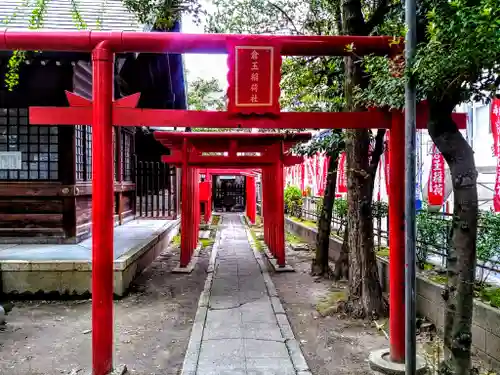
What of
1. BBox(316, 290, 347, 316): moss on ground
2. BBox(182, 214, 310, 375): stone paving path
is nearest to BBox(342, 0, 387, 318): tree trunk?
BBox(316, 290, 347, 316): moss on ground

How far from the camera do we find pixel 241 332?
619cm

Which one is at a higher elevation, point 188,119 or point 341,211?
point 188,119

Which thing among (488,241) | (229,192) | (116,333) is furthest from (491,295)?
(229,192)

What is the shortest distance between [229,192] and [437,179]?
1150 inches

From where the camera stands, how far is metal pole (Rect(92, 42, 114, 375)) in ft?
15.0

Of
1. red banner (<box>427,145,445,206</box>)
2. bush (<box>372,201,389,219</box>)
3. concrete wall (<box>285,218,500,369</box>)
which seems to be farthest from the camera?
bush (<box>372,201,389,219</box>)

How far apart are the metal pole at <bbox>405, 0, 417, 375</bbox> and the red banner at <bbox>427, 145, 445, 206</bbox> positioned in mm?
4401

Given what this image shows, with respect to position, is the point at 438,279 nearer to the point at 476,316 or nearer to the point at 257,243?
the point at 476,316

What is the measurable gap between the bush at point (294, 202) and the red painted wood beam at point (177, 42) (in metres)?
16.3

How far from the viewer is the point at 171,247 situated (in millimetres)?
15203

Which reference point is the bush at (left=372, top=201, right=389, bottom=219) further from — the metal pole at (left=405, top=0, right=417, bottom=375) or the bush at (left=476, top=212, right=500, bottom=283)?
the metal pole at (left=405, top=0, right=417, bottom=375)

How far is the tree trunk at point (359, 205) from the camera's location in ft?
22.4

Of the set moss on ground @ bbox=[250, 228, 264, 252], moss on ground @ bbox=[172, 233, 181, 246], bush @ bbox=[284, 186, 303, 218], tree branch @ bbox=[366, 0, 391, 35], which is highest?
tree branch @ bbox=[366, 0, 391, 35]

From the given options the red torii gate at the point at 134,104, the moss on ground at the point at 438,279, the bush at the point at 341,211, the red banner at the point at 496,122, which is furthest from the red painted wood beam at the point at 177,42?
the bush at the point at 341,211
